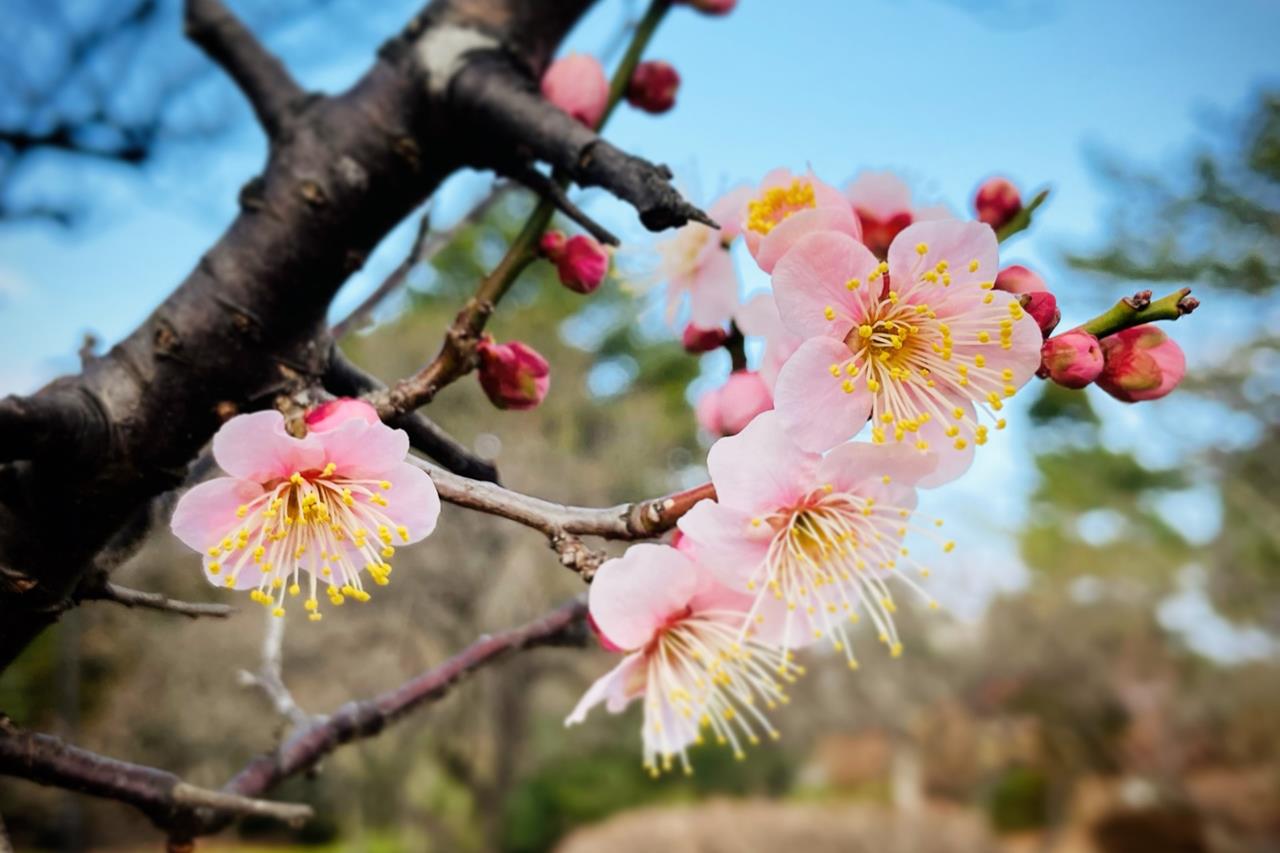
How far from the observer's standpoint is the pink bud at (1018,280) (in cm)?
50

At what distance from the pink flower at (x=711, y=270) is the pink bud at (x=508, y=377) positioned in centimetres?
15

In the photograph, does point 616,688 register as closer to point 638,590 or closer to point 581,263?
point 638,590

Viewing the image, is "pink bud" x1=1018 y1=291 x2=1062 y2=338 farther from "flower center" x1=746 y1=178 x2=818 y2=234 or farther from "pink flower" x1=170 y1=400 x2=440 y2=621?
"pink flower" x1=170 y1=400 x2=440 y2=621

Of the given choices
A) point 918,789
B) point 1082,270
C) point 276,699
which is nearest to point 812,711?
point 918,789

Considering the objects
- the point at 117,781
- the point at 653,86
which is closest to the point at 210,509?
the point at 117,781

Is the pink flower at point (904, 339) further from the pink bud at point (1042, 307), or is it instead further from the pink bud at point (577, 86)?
the pink bud at point (577, 86)

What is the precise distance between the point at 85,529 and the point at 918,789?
43.0ft

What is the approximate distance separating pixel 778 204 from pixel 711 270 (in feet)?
0.42

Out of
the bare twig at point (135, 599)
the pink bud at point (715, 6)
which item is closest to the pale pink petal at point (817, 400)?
the bare twig at point (135, 599)

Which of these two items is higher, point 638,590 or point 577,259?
point 577,259

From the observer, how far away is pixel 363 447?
0.47 meters

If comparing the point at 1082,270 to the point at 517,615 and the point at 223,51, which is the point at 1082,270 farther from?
the point at 517,615

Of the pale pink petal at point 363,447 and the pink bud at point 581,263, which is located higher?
the pink bud at point 581,263

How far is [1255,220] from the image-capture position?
2.50 m
